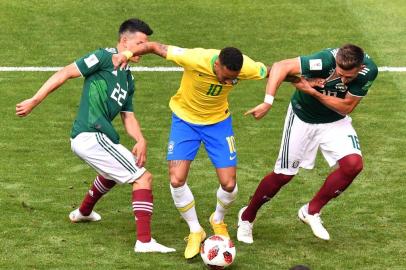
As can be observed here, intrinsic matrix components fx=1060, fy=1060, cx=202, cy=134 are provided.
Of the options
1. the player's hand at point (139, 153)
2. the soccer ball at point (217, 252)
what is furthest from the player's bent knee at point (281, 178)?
the player's hand at point (139, 153)

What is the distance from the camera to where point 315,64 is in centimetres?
1203

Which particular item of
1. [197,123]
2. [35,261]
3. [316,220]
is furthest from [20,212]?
[316,220]

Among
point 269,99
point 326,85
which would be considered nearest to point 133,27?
point 269,99

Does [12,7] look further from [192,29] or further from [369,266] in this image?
[369,266]

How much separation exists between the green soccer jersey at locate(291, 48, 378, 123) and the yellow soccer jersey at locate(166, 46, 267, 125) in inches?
22.6

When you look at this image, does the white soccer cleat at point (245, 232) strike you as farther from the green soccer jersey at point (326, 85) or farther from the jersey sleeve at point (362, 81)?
the jersey sleeve at point (362, 81)

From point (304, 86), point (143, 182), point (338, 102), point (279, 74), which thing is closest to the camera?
point (279, 74)

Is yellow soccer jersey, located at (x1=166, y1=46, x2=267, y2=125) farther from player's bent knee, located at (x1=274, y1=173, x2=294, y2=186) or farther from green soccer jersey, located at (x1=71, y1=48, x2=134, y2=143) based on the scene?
player's bent knee, located at (x1=274, y1=173, x2=294, y2=186)

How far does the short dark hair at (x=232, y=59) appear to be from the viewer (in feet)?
37.3

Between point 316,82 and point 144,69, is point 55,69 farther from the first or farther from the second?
point 316,82

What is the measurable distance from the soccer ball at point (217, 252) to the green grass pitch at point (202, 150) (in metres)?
0.28

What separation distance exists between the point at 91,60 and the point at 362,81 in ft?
10.2

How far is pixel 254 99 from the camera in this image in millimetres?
17797

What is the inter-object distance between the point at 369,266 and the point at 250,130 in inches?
211
